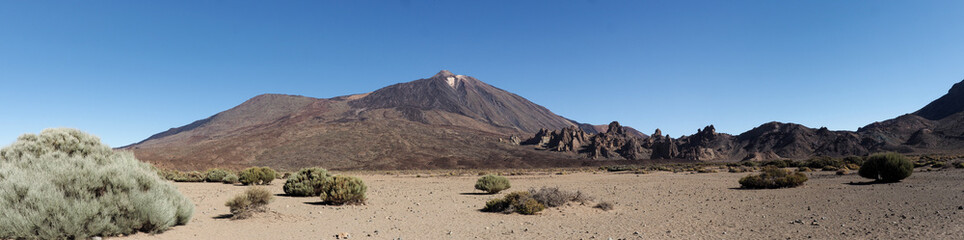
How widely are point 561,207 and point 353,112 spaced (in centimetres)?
16020

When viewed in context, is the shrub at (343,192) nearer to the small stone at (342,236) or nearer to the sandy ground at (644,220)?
the sandy ground at (644,220)

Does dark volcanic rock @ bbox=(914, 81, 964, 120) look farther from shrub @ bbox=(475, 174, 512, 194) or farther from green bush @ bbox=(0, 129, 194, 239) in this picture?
Answer: green bush @ bbox=(0, 129, 194, 239)

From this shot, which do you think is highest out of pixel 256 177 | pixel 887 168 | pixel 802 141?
pixel 802 141

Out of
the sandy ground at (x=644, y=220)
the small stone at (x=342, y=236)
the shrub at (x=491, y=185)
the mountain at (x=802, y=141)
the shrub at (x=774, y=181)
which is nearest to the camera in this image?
the sandy ground at (x=644, y=220)

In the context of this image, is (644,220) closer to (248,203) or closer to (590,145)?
(248,203)

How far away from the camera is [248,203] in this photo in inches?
407

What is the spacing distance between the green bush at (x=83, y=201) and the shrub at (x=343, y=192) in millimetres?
5259

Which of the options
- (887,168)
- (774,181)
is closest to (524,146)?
(887,168)

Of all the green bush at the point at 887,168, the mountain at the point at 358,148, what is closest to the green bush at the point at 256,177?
the green bush at the point at 887,168

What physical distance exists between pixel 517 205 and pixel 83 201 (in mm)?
8958

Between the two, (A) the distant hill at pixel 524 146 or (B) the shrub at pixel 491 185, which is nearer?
(B) the shrub at pixel 491 185

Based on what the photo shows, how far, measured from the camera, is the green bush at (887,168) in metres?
17.7

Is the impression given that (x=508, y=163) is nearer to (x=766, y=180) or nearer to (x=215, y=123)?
(x=766, y=180)

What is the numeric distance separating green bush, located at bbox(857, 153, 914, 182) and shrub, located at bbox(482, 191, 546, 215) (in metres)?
15.9
